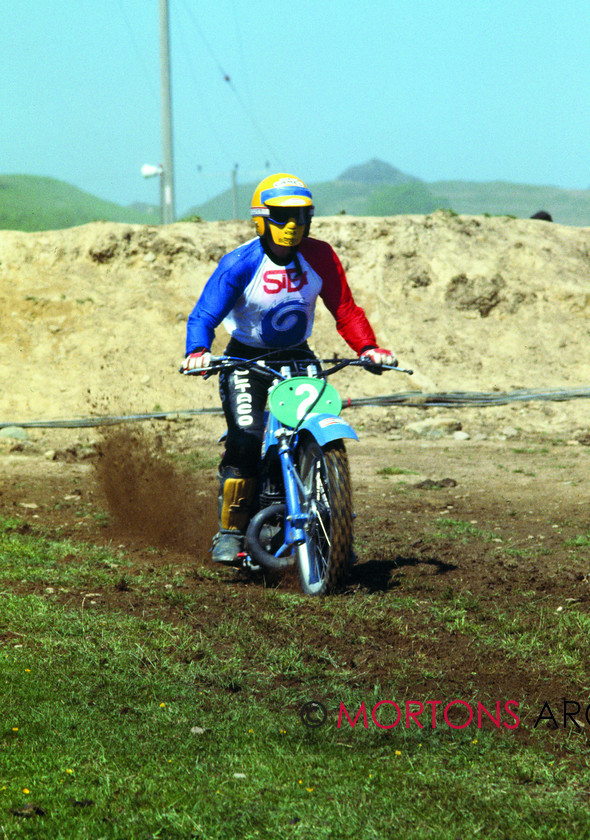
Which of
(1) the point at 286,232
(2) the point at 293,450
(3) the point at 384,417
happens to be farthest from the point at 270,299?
(3) the point at 384,417

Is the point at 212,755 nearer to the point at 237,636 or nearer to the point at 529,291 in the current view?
the point at 237,636

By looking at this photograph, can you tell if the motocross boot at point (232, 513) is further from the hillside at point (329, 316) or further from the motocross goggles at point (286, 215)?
the hillside at point (329, 316)

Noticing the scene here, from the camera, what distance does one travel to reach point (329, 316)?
1941 cm

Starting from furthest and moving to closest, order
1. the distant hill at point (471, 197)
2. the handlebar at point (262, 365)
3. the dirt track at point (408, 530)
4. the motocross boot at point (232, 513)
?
the distant hill at point (471, 197), the motocross boot at point (232, 513), the handlebar at point (262, 365), the dirt track at point (408, 530)

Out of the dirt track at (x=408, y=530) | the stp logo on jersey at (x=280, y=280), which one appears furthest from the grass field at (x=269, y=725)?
Result: the stp logo on jersey at (x=280, y=280)

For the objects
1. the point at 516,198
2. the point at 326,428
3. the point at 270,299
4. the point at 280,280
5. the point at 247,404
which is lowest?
the point at 326,428

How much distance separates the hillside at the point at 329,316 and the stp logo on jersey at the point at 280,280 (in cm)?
986

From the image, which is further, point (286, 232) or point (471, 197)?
point (471, 197)

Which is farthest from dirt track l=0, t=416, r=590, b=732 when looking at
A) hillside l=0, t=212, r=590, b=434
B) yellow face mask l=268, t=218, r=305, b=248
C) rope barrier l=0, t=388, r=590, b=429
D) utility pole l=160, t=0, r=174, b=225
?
utility pole l=160, t=0, r=174, b=225

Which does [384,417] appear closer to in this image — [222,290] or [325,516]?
[222,290]

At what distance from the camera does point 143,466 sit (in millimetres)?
8820

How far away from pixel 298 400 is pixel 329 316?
14031mm

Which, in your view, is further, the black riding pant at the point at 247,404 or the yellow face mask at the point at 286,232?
the black riding pant at the point at 247,404

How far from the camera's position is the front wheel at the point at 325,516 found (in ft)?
16.8
